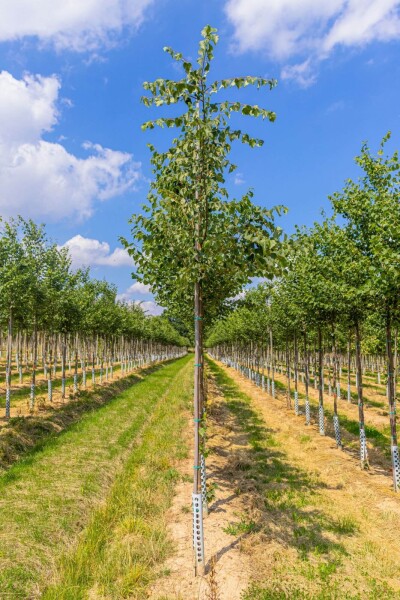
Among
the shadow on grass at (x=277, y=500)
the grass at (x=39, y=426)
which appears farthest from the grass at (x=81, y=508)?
the shadow on grass at (x=277, y=500)

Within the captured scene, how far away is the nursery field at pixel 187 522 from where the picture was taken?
23.2 ft

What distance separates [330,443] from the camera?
59.1 feet

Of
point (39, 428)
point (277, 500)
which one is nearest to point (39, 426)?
point (39, 428)

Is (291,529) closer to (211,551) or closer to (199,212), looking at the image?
(211,551)

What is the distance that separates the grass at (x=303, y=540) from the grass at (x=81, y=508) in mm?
2265

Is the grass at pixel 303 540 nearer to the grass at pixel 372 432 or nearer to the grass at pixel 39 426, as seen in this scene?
the grass at pixel 372 432

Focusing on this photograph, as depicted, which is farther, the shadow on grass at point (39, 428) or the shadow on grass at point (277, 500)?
the shadow on grass at point (39, 428)

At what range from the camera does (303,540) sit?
881 cm

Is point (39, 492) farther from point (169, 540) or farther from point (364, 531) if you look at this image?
point (364, 531)

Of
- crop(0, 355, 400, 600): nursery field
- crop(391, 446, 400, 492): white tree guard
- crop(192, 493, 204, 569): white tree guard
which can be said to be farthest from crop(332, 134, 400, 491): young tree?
crop(192, 493, 204, 569): white tree guard

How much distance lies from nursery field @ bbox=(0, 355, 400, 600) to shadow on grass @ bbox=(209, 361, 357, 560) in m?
0.04

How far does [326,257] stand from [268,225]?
28.5 feet

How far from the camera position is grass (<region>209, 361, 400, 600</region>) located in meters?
6.94

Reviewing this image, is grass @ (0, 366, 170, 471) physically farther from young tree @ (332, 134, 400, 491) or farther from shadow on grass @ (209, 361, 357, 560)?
Answer: young tree @ (332, 134, 400, 491)
